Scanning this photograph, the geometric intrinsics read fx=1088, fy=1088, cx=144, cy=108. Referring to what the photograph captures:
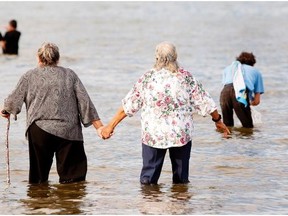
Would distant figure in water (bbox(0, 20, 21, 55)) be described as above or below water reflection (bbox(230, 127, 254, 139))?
above

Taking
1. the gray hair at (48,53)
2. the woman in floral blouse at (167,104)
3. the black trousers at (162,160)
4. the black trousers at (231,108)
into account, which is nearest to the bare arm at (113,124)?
the woman in floral blouse at (167,104)

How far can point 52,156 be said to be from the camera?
36.2 feet

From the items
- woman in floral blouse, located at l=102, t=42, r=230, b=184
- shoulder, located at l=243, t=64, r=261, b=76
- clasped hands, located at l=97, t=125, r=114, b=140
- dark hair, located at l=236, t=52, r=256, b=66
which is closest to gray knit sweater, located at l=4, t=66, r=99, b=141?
clasped hands, located at l=97, t=125, r=114, b=140

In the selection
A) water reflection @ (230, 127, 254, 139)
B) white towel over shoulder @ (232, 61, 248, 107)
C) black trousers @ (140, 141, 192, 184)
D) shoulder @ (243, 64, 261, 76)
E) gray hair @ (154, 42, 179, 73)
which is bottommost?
water reflection @ (230, 127, 254, 139)

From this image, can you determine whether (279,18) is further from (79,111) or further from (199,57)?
(79,111)

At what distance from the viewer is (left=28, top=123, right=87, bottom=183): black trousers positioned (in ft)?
35.7

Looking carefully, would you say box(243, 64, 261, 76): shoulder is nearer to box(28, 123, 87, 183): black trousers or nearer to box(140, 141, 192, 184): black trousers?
box(140, 141, 192, 184): black trousers

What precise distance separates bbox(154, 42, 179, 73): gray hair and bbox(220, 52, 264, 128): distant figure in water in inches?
208

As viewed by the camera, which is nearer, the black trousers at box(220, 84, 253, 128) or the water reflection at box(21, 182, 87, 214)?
the water reflection at box(21, 182, 87, 214)

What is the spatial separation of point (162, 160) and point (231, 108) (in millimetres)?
5840

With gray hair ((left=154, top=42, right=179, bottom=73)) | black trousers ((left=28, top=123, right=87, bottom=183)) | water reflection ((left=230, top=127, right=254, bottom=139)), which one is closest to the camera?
gray hair ((left=154, top=42, right=179, bottom=73))

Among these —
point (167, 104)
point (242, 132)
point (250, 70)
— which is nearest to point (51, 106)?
point (167, 104)

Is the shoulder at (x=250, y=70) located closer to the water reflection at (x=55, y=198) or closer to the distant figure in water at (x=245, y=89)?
the distant figure in water at (x=245, y=89)

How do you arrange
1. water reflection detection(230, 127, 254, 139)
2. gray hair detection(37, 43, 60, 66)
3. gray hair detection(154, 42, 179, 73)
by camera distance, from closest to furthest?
gray hair detection(154, 42, 179, 73)
gray hair detection(37, 43, 60, 66)
water reflection detection(230, 127, 254, 139)
